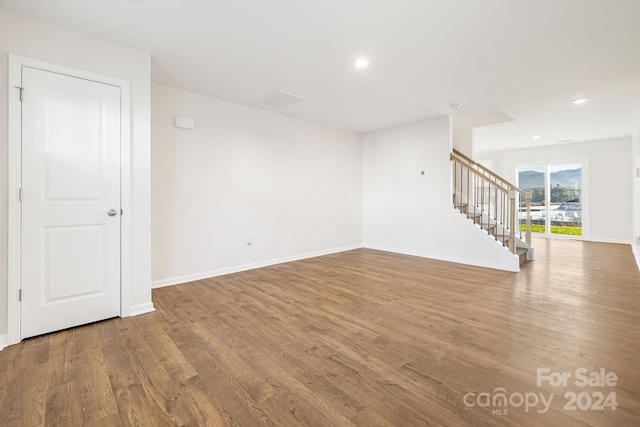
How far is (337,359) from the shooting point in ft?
6.42

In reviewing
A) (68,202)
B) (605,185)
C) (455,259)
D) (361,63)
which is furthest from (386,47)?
(605,185)

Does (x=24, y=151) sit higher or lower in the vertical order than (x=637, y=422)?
higher

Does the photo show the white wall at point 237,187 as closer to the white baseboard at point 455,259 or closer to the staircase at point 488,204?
the white baseboard at point 455,259

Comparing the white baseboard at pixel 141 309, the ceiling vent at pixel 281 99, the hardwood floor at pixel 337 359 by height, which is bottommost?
the hardwood floor at pixel 337 359

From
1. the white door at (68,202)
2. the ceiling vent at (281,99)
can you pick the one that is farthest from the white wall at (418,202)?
the white door at (68,202)

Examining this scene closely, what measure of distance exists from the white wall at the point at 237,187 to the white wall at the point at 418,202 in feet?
2.41

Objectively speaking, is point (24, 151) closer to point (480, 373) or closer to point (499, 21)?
point (480, 373)

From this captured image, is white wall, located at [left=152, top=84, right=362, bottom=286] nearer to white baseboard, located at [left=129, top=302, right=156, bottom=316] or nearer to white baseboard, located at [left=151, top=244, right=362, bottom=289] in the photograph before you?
white baseboard, located at [left=151, top=244, right=362, bottom=289]

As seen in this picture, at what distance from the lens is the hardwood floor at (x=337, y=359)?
1.46m

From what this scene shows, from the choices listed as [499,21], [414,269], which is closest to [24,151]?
[499,21]

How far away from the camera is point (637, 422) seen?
1.38 metres

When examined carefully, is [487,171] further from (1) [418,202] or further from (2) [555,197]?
(2) [555,197]

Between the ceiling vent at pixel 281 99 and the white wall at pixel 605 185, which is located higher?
the ceiling vent at pixel 281 99

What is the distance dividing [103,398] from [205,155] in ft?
10.1
